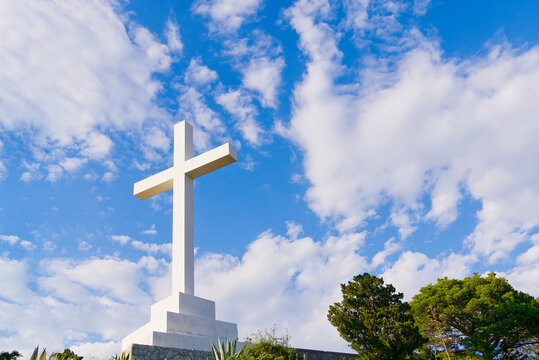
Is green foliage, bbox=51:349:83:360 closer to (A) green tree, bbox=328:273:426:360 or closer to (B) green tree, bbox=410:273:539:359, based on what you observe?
(A) green tree, bbox=328:273:426:360

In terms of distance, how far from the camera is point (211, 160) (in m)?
12.7

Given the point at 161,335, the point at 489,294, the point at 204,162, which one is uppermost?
the point at 204,162

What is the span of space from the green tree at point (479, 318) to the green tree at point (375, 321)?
16.9 feet

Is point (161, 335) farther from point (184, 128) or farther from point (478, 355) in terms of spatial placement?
point (478, 355)

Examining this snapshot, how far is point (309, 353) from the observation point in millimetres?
12742

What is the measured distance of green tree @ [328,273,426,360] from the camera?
12320mm

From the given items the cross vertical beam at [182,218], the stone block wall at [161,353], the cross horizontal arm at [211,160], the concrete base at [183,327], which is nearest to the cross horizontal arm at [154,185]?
the cross vertical beam at [182,218]

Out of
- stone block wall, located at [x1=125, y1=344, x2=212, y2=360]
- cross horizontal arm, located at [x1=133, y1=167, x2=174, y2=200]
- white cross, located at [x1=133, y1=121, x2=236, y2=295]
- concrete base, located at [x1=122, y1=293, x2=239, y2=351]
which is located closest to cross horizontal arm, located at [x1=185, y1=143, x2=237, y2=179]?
white cross, located at [x1=133, y1=121, x2=236, y2=295]

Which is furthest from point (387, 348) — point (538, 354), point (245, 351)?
point (538, 354)

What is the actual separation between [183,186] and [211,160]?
3.67 feet

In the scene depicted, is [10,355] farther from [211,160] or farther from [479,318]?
[479,318]

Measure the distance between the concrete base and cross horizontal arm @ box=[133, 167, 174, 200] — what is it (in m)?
3.80

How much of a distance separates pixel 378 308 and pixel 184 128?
7741mm

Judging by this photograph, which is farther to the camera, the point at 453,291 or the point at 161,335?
the point at 453,291
